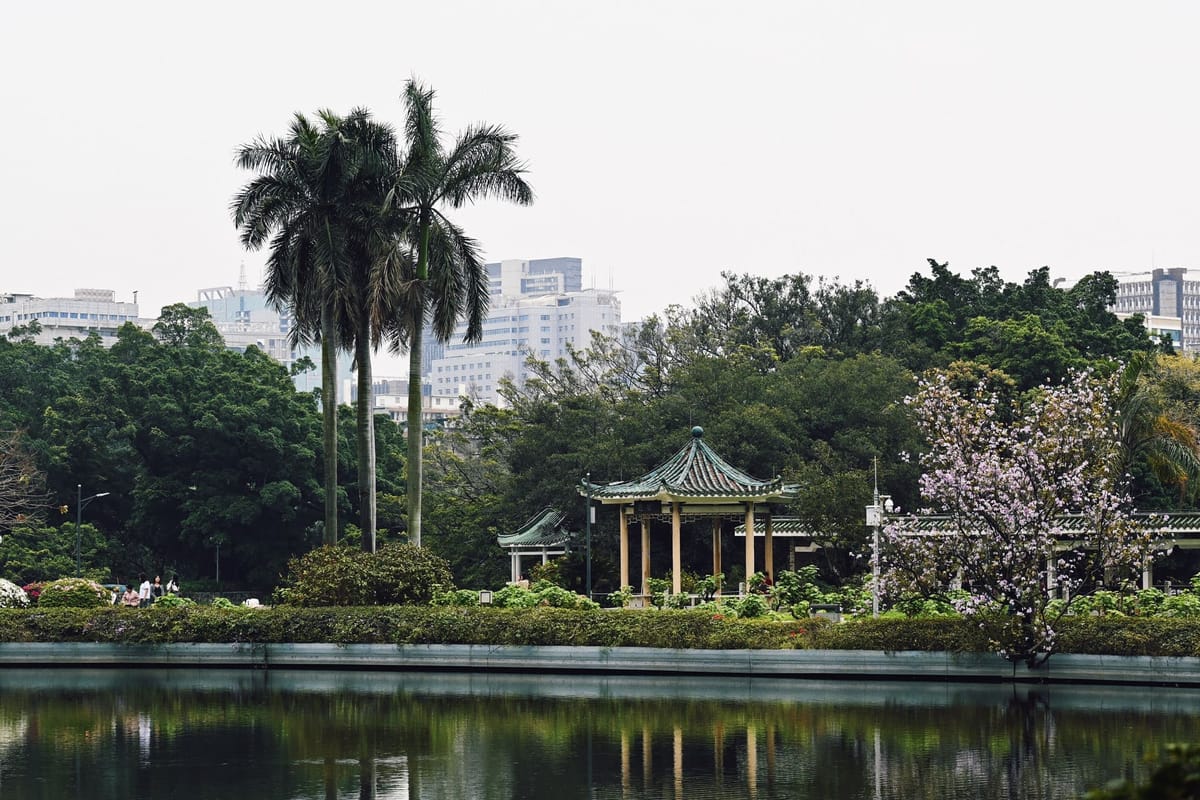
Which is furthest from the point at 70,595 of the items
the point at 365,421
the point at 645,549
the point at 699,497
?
the point at 699,497

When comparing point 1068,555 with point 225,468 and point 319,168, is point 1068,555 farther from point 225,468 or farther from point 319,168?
point 225,468

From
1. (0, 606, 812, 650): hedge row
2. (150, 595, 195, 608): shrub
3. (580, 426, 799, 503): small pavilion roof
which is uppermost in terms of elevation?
(580, 426, 799, 503): small pavilion roof

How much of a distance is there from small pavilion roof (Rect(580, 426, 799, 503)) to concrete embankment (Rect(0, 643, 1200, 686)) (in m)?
8.55

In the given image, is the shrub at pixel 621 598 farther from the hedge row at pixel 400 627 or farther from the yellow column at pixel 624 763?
the yellow column at pixel 624 763

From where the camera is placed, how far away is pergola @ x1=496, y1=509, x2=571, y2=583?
51.3 m

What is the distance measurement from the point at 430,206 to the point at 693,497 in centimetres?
1046

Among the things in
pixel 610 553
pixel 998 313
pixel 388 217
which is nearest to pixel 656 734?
pixel 388 217

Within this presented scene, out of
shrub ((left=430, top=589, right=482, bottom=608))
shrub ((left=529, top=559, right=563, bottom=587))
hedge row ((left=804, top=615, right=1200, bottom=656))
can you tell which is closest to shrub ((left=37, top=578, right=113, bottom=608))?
shrub ((left=430, top=589, right=482, bottom=608))

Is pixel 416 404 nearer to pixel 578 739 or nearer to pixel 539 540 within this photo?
pixel 539 540

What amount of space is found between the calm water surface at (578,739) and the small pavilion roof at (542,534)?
704 inches

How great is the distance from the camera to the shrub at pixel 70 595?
3994 centimetres

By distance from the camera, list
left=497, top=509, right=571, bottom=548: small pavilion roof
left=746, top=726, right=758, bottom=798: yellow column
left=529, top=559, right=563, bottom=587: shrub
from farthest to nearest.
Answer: left=497, top=509, right=571, bottom=548: small pavilion roof, left=529, top=559, right=563, bottom=587: shrub, left=746, top=726, right=758, bottom=798: yellow column

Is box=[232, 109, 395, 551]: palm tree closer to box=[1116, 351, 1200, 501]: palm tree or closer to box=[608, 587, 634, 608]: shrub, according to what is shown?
box=[608, 587, 634, 608]: shrub

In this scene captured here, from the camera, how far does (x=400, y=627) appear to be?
119ft
